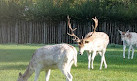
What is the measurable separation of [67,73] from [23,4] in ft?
91.1

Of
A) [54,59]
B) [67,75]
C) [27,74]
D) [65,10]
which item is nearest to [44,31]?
[65,10]

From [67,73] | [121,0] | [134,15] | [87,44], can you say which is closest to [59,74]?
[87,44]

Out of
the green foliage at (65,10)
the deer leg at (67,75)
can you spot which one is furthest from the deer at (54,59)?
the green foliage at (65,10)

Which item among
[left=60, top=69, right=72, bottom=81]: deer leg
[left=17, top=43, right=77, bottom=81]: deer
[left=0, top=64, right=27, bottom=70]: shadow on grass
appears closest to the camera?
[left=60, top=69, right=72, bottom=81]: deer leg

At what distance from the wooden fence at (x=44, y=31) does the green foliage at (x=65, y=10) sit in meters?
0.66

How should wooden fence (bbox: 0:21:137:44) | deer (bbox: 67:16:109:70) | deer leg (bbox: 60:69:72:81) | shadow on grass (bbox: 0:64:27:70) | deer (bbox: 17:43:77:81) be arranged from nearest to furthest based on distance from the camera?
deer leg (bbox: 60:69:72:81) → deer (bbox: 17:43:77:81) → deer (bbox: 67:16:109:70) → shadow on grass (bbox: 0:64:27:70) → wooden fence (bbox: 0:21:137:44)

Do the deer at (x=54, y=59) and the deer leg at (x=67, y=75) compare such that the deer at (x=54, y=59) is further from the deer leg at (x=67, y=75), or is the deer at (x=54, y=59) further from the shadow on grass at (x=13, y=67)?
the shadow on grass at (x=13, y=67)

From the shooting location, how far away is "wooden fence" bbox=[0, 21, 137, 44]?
37.2 metres

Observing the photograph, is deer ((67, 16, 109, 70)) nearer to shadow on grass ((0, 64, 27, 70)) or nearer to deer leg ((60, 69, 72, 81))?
shadow on grass ((0, 64, 27, 70))

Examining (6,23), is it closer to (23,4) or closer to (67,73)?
(23,4)

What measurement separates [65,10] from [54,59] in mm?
25844

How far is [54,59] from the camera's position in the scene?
11.5 m

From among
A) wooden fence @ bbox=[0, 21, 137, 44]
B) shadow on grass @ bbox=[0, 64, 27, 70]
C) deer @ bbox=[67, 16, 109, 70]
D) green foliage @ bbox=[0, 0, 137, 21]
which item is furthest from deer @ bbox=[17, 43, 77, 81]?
wooden fence @ bbox=[0, 21, 137, 44]

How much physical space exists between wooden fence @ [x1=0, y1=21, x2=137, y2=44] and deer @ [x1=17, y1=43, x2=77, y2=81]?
25.6 metres
